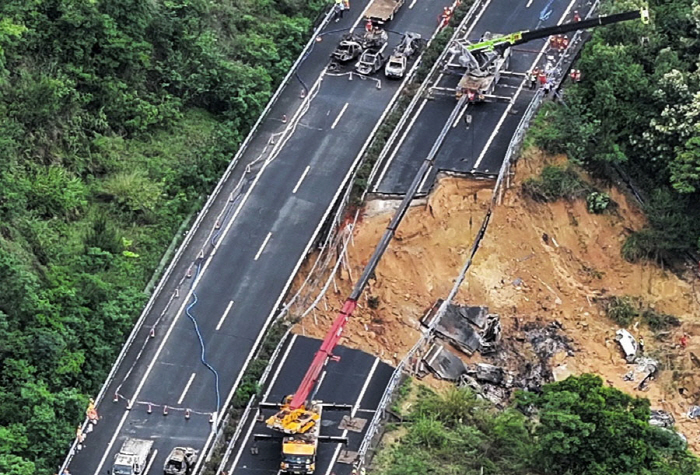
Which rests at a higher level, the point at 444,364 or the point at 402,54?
the point at 402,54

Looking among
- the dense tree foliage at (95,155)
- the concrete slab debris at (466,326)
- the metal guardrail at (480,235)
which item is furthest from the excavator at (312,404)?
the dense tree foliage at (95,155)

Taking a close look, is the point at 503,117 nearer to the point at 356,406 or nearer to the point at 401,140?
the point at 401,140

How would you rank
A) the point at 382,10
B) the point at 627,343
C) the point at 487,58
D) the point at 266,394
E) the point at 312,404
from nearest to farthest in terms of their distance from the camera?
the point at 312,404, the point at 266,394, the point at 627,343, the point at 487,58, the point at 382,10

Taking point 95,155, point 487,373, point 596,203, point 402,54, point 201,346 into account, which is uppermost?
point 402,54

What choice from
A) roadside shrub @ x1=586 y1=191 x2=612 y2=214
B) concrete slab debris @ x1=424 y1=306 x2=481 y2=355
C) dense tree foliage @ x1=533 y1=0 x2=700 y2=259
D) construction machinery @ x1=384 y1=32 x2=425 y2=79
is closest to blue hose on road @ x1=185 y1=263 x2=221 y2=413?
concrete slab debris @ x1=424 y1=306 x2=481 y2=355

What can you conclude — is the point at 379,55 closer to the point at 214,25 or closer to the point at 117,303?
the point at 214,25

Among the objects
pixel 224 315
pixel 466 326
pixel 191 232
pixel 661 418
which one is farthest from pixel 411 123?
pixel 661 418

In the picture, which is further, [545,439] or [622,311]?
[622,311]
